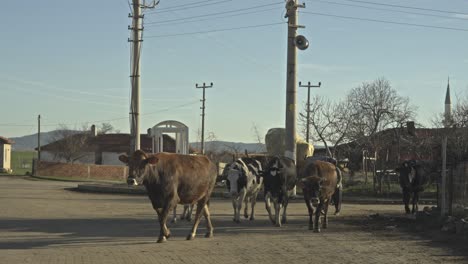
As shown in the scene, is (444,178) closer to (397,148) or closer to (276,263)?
(276,263)

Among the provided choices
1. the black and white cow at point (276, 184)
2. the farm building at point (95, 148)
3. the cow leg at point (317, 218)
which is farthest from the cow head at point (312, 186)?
the farm building at point (95, 148)

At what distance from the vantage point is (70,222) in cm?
1977

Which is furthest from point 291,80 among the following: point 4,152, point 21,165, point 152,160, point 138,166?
point 21,165

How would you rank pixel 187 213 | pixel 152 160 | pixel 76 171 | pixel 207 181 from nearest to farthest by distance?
1. pixel 152 160
2. pixel 207 181
3. pixel 187 213
4. pixel 76 171

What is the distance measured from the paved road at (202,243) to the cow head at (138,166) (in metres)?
1.49

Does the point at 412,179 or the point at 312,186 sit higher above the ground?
the point at 412,179

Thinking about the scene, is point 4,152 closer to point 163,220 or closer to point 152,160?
point 163,220

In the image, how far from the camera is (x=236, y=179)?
65.9 feet

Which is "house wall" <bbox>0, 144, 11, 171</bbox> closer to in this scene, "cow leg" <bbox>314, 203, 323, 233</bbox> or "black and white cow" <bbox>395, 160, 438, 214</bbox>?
"black and white cow" <bbox>395, 160, 438, 214</bbox>

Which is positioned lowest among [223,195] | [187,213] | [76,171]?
[223,195]

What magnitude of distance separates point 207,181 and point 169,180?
1.46 meters

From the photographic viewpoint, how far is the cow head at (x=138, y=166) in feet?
47.8

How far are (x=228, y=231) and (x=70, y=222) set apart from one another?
510 centimetres

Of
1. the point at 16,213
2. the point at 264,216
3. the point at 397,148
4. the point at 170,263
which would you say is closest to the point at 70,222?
the point at 16,213
